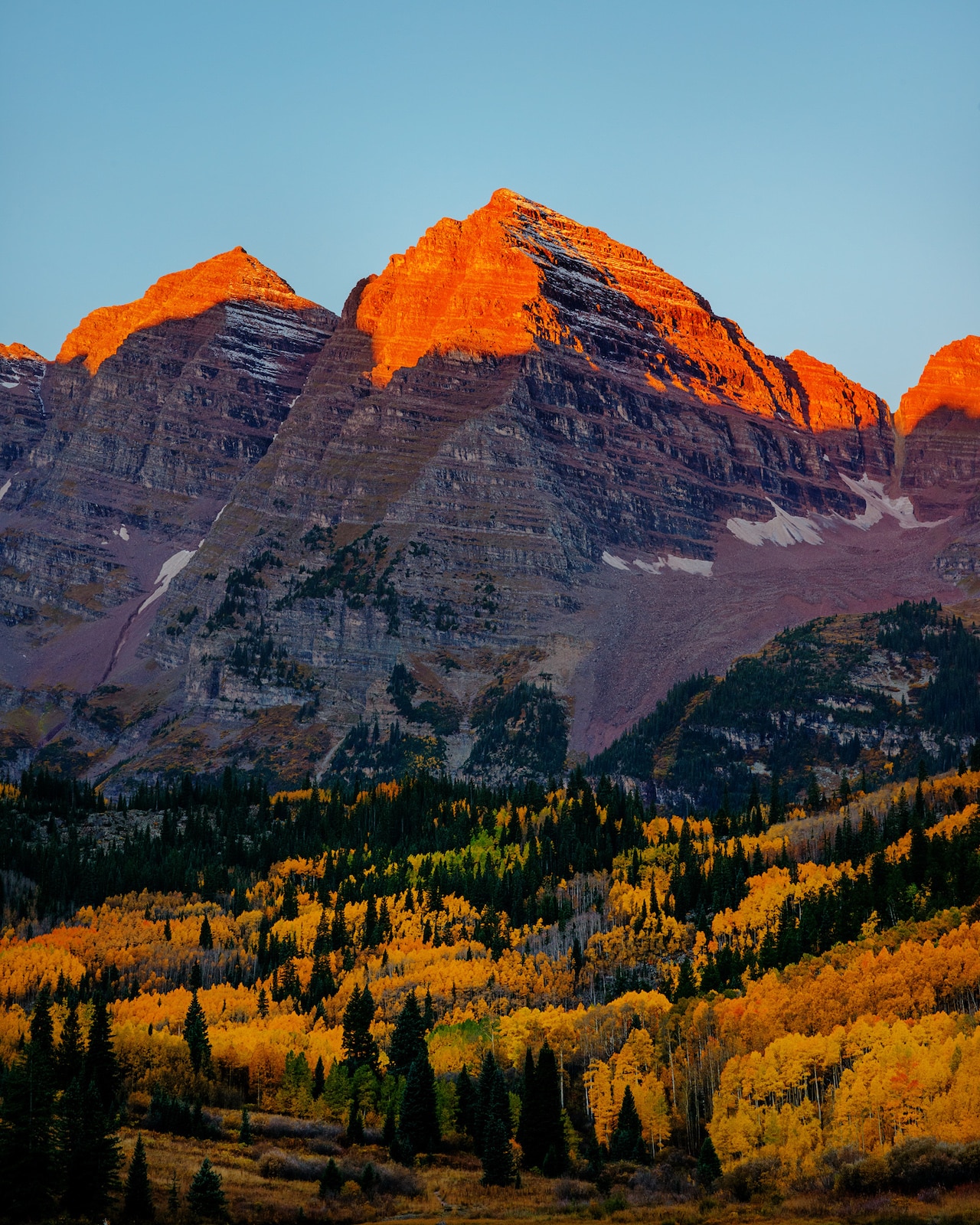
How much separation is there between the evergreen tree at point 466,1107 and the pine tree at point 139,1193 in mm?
38629

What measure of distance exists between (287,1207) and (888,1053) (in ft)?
173

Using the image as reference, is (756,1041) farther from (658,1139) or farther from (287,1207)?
(287,1207)

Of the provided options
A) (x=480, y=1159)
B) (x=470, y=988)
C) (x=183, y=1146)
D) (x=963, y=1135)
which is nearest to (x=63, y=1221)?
(x=183, y=1146)

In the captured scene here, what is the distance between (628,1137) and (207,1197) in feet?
140

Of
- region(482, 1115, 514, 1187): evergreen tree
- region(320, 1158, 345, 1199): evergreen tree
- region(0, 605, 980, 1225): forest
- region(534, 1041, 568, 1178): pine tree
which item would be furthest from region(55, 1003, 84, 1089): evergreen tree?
region(534, 1041, 568, 1178): pine tree

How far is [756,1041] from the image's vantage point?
14962 cm

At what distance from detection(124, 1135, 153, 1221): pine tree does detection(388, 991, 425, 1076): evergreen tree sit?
49009 mm

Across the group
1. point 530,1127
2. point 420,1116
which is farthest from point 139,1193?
point 530,1127

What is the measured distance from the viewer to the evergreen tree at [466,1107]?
141250 mm

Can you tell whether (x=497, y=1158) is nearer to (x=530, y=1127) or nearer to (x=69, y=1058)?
(x=530, y=1127)

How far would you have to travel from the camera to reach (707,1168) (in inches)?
4948

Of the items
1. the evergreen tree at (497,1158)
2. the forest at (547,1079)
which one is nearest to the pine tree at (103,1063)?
the forest at (547,1079)

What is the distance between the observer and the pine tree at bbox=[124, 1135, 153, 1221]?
350 feet

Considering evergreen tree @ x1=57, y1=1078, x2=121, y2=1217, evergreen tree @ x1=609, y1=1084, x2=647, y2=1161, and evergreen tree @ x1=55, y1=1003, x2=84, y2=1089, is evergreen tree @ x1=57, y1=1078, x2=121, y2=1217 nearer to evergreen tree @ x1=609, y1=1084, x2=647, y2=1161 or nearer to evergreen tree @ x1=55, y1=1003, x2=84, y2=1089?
evergreen tree @ x1=55, y1=1003, x2=84, y2=1089
